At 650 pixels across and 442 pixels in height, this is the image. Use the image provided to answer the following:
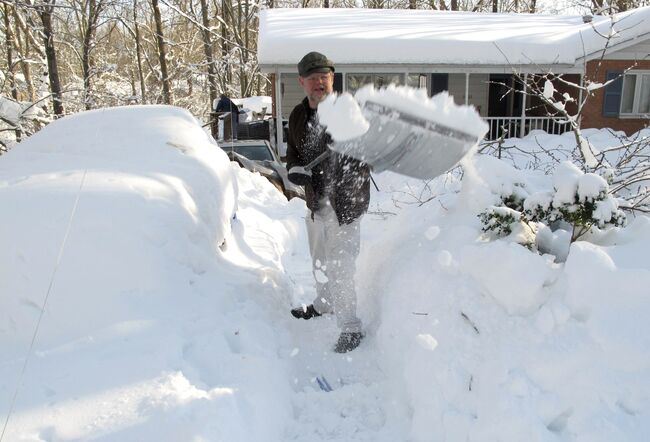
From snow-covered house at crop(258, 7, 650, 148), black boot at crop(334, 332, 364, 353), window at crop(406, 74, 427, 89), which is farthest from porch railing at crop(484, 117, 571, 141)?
black boot at crop(334, 332, 364, 353)

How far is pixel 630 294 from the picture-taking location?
6.21 feet

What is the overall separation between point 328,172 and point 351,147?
26 cm

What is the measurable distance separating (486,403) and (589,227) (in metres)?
1.12

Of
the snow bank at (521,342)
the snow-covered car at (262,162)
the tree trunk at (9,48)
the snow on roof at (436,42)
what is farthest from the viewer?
the snow on roof at (436,42)

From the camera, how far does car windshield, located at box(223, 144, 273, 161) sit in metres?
9.21

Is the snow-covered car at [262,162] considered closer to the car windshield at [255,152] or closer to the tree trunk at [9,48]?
the car windshield at [255,152]

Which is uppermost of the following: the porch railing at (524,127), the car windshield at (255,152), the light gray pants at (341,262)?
the light gray pants at (341,262)

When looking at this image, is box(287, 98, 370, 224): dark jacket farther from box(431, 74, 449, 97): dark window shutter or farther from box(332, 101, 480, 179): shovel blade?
box(431, 74, 449, 97): dark window shutter

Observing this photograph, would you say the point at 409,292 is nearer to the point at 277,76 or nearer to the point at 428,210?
the point at 428,210

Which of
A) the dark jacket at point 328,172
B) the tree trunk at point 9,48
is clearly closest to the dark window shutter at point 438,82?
the tree trunk at point 9,48

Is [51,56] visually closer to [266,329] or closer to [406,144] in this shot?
[266,329]

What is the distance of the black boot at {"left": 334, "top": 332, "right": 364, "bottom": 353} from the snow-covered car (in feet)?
17.4

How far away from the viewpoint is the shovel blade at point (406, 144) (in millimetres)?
2754

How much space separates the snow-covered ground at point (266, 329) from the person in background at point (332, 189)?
0.78 ft
